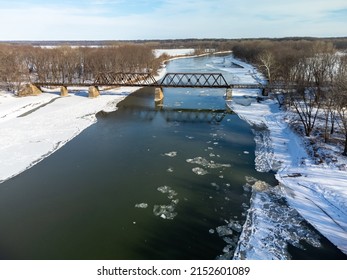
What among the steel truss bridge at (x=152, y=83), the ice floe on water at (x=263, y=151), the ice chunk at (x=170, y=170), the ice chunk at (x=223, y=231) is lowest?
the ice chunk at (x=223, y=231)

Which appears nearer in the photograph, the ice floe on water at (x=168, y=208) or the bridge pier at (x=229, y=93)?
the ice floe on water at (x=168, y=208)

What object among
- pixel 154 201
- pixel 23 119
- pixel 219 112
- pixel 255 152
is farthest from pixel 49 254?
pixel 219 112

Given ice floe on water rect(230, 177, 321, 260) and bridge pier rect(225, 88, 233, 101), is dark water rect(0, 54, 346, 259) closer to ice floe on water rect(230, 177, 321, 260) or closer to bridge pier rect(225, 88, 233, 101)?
ice floe on water rect(230, 177, 321, 260)

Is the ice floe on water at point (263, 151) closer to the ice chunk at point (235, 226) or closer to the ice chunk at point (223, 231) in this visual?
the ice chunk at point (235, 226)

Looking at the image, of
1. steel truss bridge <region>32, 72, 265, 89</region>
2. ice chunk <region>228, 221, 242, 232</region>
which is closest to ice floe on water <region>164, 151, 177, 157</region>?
ice chunk <region>228, 221, 242, 232</region>

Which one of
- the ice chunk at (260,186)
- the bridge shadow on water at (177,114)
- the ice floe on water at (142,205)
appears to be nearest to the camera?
the ice floe on water at (142,205)

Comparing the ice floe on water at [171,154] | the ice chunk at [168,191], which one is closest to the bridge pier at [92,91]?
the ice floe on water at [171,154]
